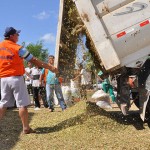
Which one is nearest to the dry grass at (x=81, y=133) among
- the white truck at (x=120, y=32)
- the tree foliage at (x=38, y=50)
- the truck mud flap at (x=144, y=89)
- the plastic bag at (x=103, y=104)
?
the truck mud flap at (x=144, y=89)

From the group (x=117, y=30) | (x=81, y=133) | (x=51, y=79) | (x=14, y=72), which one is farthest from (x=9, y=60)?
(x=51, y=79)

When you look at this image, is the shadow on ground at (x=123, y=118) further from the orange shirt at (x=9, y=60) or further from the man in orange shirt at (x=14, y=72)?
the orange shirt at (x=9, y=60)

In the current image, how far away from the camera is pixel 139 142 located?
→ 527cm

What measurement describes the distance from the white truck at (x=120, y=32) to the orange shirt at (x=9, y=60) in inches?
51.0

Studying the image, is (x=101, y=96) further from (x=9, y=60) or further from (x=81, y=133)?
(x=9, y=60)

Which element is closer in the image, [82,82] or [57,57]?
[57,57]

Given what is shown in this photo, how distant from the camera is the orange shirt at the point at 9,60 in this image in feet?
20.2

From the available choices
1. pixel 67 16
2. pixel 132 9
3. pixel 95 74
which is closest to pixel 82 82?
pixel 95 74

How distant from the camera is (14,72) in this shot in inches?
245

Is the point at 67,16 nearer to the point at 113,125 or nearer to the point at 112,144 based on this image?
the point at 113,125

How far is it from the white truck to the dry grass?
2.06 feet

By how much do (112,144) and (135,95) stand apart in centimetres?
197

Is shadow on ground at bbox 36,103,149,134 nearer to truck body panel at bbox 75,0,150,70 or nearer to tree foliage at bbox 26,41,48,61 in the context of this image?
truck body panel at bbox 75,0,150,70

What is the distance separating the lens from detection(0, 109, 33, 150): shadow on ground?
5734mm
